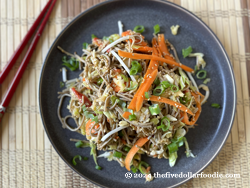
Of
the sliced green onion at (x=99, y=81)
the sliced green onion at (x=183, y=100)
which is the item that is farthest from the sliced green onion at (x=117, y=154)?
the sliced green onion at (x=183, y=100)

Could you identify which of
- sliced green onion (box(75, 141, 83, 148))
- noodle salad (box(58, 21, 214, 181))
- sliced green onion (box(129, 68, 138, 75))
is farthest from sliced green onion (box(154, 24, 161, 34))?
sliced green onion (box(75, 141, 83, 148))

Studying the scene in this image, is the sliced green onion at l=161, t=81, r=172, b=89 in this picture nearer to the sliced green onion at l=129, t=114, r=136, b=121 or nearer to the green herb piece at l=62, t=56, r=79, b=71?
the sliced green onion at l=129, t=114, r=136, b=121

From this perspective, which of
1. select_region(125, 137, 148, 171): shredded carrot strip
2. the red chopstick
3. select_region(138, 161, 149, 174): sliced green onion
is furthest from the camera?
the red chopstick

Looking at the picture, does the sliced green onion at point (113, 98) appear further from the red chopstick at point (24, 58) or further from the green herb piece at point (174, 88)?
the red chopstick at point (24, 58)

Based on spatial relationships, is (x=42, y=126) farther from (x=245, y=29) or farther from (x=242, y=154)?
(x=245, y=29)

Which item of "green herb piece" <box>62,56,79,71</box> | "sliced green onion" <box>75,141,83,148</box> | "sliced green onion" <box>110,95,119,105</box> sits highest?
"green herb piece" <box>62,56,79,71</box>

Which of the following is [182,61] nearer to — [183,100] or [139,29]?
[183,100]
